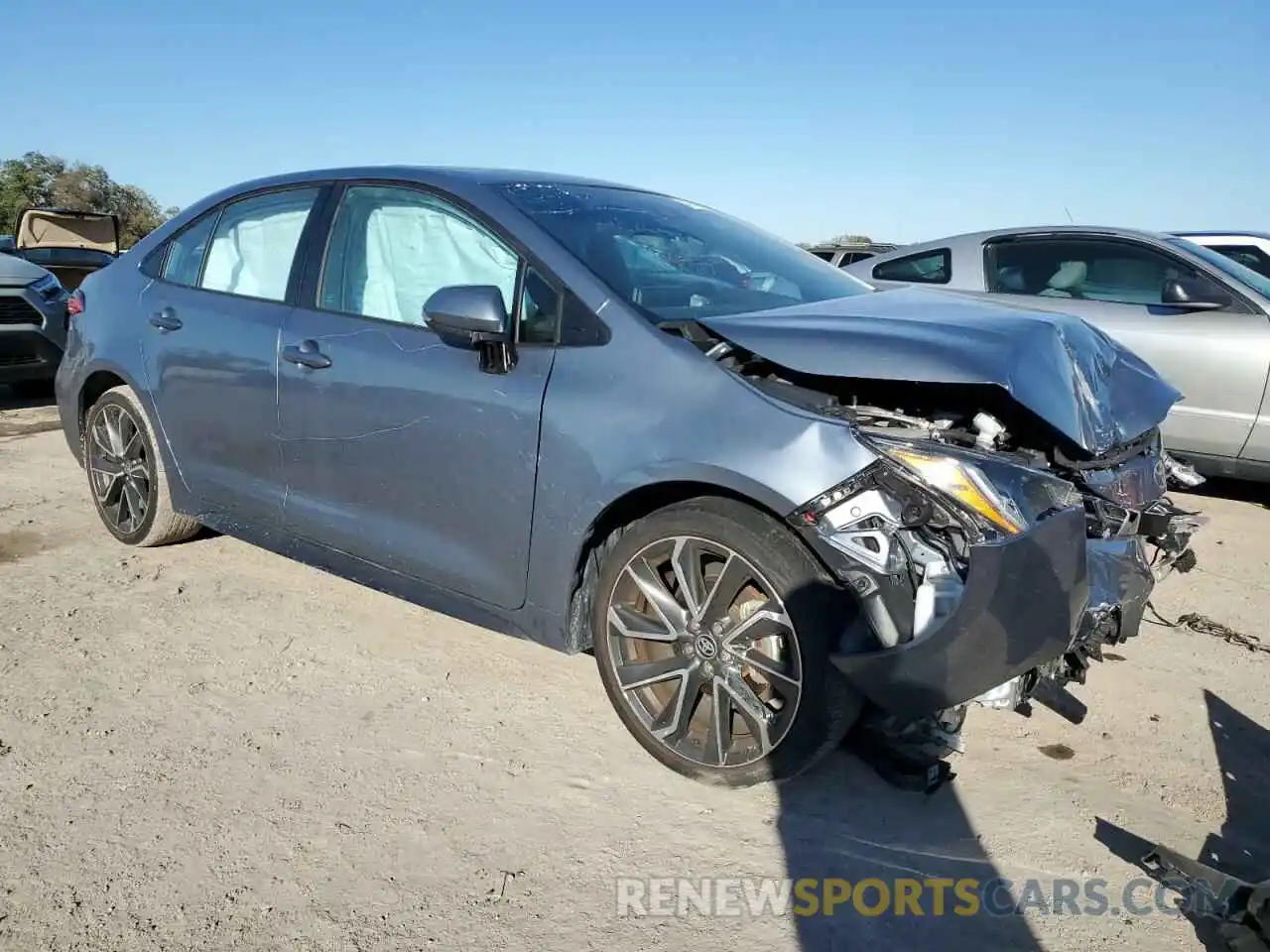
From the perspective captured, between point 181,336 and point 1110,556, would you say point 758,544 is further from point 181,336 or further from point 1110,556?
point 181,336

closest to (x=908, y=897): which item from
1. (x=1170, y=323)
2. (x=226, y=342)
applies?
(x=226, y=342)

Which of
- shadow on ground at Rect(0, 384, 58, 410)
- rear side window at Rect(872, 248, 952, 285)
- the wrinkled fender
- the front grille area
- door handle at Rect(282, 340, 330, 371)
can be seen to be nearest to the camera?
the wrinkled fender

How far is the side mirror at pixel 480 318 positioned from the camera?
8.94 feet

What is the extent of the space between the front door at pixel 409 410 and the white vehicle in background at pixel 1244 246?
6367mm

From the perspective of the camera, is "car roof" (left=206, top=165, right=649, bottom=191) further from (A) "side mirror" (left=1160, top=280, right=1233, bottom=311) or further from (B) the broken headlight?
(A) "side mirror" (left=1160, top=280, right=1233, bottom=311)

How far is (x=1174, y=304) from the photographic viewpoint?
5.37m

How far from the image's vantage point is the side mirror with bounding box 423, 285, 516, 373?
2725mm

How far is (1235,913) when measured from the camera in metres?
2.06

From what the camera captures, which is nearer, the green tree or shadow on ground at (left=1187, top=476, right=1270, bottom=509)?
shadow on ground at (left=1187, top=476, right=1270, bottom=509)

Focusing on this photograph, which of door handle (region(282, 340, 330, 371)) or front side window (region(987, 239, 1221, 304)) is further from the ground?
front side window (region(987, 239, 1221, 304))

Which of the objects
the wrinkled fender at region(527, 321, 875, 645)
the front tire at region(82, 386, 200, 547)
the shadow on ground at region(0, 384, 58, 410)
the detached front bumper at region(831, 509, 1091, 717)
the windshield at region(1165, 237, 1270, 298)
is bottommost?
the shadow on ground at region(0, 384, 58, 410)

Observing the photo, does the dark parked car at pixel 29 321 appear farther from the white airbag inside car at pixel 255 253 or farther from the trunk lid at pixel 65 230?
the white airbag inside car at pixel 255 253

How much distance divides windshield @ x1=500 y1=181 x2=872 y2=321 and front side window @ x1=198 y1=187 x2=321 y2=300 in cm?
96

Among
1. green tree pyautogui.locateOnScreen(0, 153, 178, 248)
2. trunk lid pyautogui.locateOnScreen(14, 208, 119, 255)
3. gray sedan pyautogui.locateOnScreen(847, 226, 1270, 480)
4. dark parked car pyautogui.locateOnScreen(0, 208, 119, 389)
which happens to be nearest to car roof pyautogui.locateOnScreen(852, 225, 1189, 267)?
gray sedan pyautogui.locateOnScreen(847, 226, 1270, 480)
